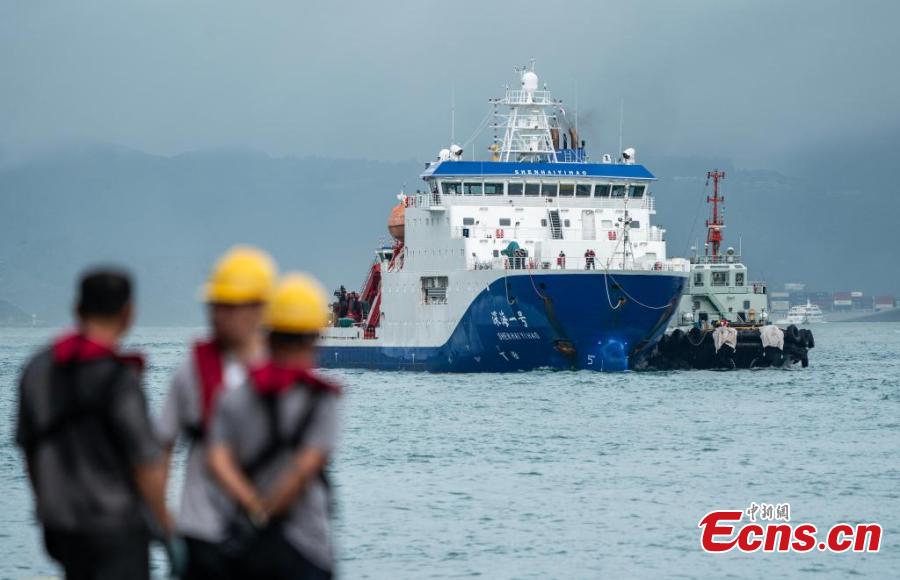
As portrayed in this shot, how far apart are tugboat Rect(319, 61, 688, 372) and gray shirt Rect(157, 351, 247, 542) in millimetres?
36805

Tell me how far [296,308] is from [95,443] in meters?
1.10

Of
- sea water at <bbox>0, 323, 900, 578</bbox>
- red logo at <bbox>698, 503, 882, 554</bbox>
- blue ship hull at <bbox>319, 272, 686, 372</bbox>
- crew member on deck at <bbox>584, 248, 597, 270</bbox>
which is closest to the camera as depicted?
sea water at <bbox>0, 323, 900, 578</bbox>

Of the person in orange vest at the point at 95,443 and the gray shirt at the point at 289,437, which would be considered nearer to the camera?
the gray shirt at the point at 289,437

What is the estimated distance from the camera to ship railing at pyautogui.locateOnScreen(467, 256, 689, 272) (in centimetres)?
4506

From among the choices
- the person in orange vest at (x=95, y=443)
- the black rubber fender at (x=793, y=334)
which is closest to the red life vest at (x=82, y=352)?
the person in orange vest at (x=95, y=443)

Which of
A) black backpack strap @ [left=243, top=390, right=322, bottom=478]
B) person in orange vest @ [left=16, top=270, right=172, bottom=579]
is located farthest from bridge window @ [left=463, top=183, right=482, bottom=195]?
black backpack strap @ [left=243, top=390, right=322, bottom=478]

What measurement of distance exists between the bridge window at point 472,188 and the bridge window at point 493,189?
180 millimetres

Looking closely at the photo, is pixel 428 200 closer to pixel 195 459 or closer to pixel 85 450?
pixel 85 450

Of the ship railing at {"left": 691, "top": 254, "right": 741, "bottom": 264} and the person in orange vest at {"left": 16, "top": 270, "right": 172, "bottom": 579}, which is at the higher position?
the ship railing at {"left": 691, "top": 254, "right": 741, "bottom": 264}

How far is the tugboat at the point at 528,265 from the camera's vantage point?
4372 centimetres

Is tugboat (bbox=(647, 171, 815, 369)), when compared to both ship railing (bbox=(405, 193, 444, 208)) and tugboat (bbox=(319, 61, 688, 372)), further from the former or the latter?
ship railing (bbox=(405, 193, 444, 208))

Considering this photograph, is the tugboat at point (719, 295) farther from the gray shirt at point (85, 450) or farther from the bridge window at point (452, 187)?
the gray shirt at point (85, 450)

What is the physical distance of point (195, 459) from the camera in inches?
250

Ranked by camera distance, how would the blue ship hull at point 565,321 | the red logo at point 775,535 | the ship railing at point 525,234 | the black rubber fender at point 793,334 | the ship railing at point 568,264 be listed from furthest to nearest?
the black rubber fender at point 793,334 < the ship railing at point 525,234 < the ship railing at point 568,264 < the blue ship hull at point 565,321 < the red logo at point 775,535
